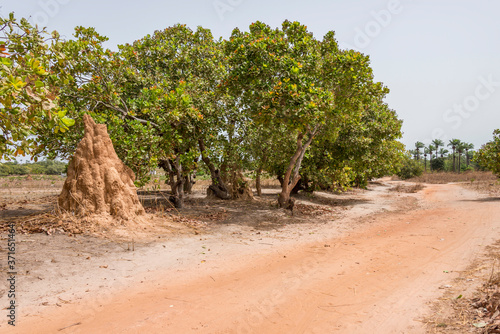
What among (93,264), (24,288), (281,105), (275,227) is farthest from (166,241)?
(281,105)

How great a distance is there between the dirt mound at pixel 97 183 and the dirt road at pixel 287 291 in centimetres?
263

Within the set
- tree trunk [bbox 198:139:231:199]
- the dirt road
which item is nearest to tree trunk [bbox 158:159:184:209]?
tree trunk [bbox 198:139:231:199]

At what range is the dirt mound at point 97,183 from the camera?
7867 mm

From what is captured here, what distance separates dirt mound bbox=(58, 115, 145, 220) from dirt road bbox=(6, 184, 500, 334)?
2.63m

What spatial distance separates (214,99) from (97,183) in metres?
6.97

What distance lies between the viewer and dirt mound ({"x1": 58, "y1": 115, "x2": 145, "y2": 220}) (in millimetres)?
7867

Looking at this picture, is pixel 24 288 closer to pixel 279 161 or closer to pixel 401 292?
pixel 401 292

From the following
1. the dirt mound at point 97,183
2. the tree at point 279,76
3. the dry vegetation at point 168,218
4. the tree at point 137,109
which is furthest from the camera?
the tree at point 279,76

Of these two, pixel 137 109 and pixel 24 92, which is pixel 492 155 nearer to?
pixel 137 109

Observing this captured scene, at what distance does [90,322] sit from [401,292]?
4591 millimetres

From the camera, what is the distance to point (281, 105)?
1099 centimetres

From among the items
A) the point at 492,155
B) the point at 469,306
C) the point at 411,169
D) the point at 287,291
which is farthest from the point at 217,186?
the point at 411,169

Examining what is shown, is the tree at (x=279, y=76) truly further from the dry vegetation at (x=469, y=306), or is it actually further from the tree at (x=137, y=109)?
the dry vegetation at (x=469, y=306)

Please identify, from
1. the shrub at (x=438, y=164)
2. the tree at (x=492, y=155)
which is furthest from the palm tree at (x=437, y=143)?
the tree at (x=492, y=155)
